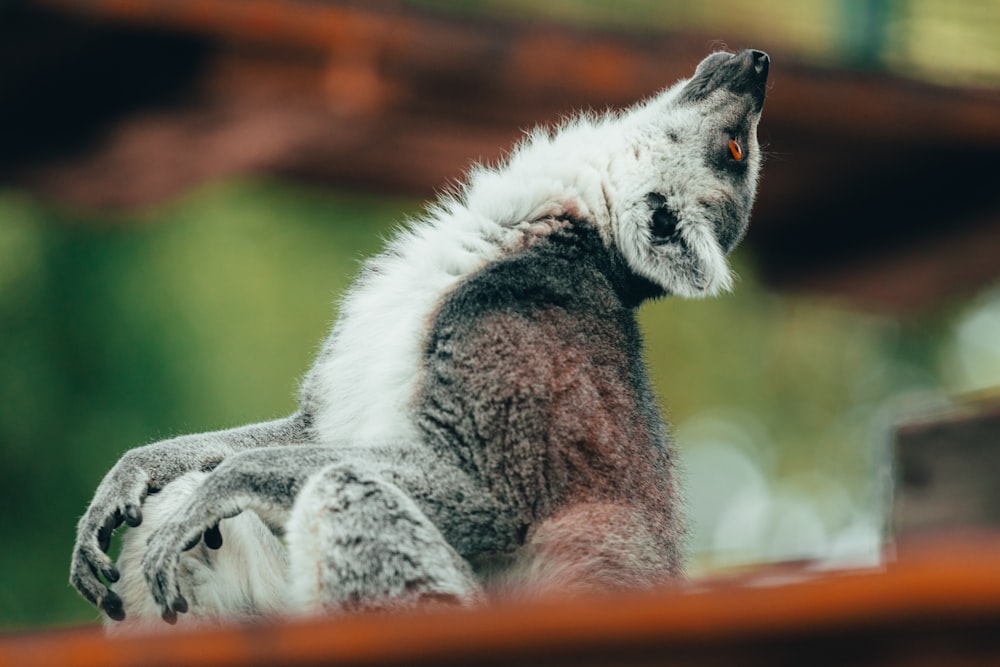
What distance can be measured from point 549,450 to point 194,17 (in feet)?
18.0

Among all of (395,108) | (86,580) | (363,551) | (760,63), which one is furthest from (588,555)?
(395,108)

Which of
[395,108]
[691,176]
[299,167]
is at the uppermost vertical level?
[299,167]

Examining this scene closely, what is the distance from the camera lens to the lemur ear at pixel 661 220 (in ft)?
13.8

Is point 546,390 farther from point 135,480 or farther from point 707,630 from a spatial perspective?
point 707,630

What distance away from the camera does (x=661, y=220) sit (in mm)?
4246

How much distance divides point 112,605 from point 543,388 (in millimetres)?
1250

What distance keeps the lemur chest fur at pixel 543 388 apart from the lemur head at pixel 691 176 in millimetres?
212

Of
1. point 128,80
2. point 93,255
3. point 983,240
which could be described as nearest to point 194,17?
point 128,80

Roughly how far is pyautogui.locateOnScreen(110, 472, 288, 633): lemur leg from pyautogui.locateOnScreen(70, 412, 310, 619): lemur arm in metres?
0.06

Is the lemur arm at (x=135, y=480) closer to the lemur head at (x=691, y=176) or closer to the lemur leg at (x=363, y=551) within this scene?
the lemur leg at (x=363, y=551)

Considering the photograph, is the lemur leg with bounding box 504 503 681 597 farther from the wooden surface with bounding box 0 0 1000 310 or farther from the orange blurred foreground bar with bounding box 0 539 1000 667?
the wooden surface with bounding box 0 0 1000 310

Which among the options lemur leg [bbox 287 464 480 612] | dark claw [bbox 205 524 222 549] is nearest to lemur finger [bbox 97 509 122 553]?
dark claw [bbox 205 524 222 549]

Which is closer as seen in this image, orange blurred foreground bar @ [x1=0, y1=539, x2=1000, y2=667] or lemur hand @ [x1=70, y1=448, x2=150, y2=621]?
orange blurred foreground bar @ [x1=0, y1=539, x2=1000, y2=667]

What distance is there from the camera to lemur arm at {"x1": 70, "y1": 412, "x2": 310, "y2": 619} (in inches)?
141
